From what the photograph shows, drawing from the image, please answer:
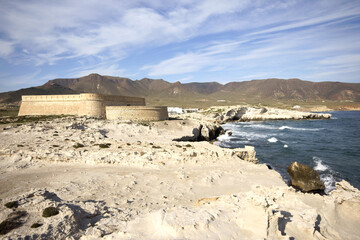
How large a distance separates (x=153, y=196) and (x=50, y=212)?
4.81 metres

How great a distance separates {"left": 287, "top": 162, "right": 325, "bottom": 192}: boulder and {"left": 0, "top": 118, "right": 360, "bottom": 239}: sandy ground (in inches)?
178

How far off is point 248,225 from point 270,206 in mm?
1233

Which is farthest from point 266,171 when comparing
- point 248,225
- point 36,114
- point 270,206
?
point 36,114

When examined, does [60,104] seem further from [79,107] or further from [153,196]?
[153,196]

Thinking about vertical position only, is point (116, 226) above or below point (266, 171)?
above

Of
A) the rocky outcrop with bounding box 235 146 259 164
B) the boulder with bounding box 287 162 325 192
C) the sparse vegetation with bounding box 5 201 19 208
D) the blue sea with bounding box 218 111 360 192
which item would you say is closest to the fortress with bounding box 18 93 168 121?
the blue sea with bounding box 218 111 360 192

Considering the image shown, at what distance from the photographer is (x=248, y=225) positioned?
625 cm

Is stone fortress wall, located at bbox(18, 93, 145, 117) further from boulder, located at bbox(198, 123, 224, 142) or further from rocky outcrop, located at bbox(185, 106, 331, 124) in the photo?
rocky outcrop, located at bbox(185, 106, 331, 124)

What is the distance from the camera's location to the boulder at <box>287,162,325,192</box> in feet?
53.1

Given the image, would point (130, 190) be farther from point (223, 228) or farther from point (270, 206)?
point (270, 206)

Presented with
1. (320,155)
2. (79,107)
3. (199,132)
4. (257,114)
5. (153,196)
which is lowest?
(320,155)

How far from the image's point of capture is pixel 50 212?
23.7ft

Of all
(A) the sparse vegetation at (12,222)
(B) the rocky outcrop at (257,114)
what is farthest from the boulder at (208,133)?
(A) the sparse vegetation at (12,222)

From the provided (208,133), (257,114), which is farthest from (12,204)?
(257,114)
